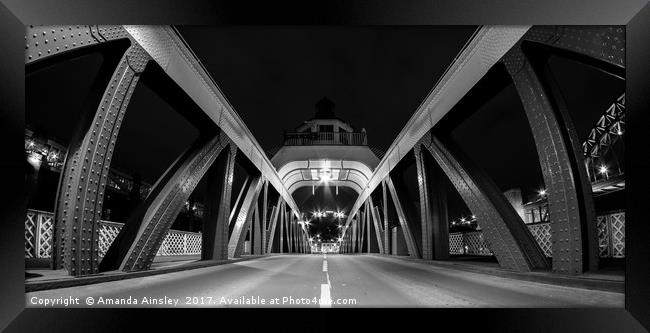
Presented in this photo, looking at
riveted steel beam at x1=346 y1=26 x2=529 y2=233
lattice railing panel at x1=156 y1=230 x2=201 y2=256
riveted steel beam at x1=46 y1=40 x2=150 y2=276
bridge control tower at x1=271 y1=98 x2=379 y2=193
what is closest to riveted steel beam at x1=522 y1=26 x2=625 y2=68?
riveted steel beam at x1=346 y1=26 x2=529 y2=233

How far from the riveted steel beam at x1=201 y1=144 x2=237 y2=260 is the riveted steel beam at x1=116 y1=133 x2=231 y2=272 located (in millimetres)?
1610

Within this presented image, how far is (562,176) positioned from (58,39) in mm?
6751

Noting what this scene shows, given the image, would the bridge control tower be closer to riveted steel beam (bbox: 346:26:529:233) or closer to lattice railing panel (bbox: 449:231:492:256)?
lattice railing panel (bbox: 449:231:492:256)

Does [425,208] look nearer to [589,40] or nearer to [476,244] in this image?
[589,40]

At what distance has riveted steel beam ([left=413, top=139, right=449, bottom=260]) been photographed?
10.5m

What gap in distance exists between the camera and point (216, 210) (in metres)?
10.4

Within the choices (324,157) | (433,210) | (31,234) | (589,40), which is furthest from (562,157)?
(324,157)

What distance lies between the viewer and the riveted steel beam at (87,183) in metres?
4.89

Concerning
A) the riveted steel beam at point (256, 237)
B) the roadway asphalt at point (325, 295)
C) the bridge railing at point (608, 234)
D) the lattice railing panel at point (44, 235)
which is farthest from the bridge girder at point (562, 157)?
the riveted steel beam at point (256, 237)

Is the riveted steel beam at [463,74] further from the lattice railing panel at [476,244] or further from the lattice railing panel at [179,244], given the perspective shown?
the lattice railing panel at [179,244]

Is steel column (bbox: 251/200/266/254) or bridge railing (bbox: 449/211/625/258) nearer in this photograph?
bridge railing (bbox: 449/211/625/258)

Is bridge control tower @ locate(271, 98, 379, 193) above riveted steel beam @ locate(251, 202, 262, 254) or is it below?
above

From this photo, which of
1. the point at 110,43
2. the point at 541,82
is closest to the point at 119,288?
the point at 110,43
